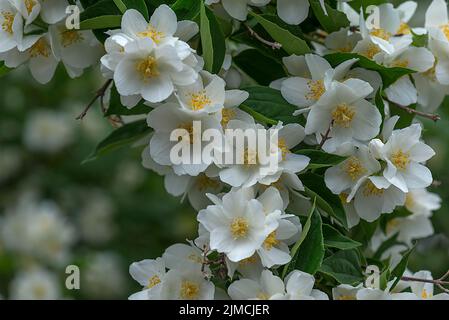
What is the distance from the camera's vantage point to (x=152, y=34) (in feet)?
4.06

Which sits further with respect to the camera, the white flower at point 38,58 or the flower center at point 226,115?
the white flower at point 38,58

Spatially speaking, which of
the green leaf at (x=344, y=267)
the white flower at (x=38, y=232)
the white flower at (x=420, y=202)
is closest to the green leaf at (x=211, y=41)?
the green leaf at (x=344, y=267)

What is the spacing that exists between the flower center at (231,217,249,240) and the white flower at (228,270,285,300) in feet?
0.21

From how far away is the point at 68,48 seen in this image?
4.54 feet

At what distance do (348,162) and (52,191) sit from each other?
2.28 metres

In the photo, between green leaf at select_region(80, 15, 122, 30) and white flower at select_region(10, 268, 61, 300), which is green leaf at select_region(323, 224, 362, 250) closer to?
green leaf at select_region(80, 15, 122, 30)

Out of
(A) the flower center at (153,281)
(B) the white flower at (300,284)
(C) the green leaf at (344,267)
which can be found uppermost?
(B) the white flower at (300,284)

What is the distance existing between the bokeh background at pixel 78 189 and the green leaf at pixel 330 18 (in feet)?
6.21

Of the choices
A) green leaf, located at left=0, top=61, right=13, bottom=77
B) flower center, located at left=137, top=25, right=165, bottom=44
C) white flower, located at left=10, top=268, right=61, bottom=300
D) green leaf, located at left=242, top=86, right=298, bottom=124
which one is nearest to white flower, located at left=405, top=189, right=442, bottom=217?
green leaf, located at left=242, top=86, right=298, bottom=124

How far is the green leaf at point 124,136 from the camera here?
5.05 feet

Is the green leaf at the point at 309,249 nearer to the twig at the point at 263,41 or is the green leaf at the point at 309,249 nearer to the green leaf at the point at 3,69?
the twig at the point at 263,41

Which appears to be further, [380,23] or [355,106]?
[380,23]
